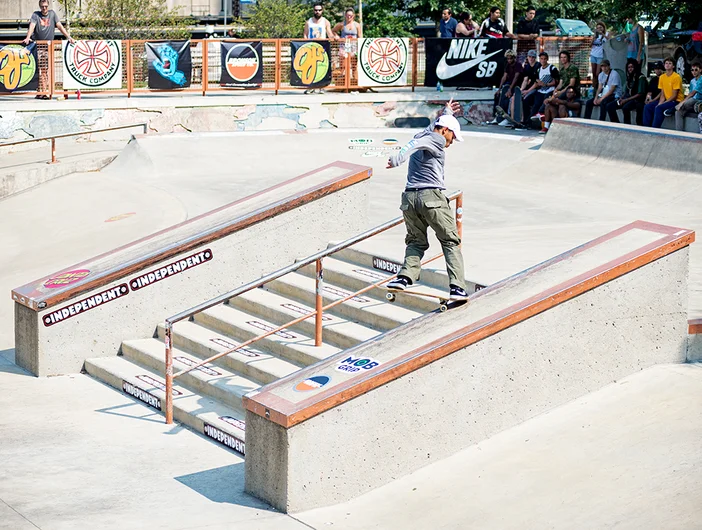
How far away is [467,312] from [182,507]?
2549 millimetres

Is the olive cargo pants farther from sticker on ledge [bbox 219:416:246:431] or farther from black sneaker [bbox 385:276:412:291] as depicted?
sticker on ledge [bbox 219:416:246:431]

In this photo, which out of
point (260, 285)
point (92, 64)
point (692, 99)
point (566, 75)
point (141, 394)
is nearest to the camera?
point (260, 285)

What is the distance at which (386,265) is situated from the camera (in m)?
10.1

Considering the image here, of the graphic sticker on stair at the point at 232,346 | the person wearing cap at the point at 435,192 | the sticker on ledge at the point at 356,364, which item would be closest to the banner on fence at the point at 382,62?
the graphic sticker on stair at the point at 232,346

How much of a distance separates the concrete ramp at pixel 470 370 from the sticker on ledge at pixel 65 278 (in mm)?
3507

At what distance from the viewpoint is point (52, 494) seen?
710 cm

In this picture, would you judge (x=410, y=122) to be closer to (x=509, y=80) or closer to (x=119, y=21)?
(x=509, y=80)

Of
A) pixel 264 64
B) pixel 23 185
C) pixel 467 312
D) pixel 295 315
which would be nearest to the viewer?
pixel 467 312

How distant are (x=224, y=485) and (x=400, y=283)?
2106 millimetres

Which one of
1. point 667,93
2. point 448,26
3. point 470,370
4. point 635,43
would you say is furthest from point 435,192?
point 448,26

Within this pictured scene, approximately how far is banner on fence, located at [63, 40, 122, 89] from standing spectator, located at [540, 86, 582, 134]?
8.46m

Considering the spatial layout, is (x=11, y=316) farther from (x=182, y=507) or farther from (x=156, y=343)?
(x=182, y=507)

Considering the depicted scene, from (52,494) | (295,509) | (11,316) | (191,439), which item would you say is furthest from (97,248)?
(295,509)

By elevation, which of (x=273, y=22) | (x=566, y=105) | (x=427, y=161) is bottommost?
(x=427, y=161)
